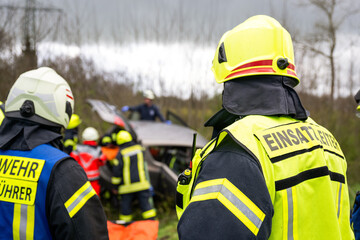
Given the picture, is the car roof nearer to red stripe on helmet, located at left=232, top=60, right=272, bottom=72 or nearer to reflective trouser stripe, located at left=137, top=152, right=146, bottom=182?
reflective trouser stripe, located at left=137, top=152, right=146, bottom=182

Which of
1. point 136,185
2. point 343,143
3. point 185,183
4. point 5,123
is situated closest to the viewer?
point 185,183

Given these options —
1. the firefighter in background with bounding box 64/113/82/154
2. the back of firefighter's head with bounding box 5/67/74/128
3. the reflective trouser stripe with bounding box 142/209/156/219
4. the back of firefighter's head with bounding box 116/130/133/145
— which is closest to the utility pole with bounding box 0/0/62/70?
the firefighter in background with bounding box 64/113/82/154

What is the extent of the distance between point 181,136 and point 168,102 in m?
5.35

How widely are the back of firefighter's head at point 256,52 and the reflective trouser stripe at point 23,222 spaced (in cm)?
130

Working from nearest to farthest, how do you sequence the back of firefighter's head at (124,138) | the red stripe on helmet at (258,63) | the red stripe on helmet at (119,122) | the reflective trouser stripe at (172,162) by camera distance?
the red stripe on helmet at (258,63) → the back of firefighter's head at (124,138) → the red stripe on helmet at (119,122) → the reflective trouser stripe at (172,162)

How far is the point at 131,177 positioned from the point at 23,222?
4.02 m

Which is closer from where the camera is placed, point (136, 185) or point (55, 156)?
point (55, 156)

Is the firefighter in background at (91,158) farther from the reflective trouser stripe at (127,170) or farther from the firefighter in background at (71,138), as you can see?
the reflective trouser stripe at (127,170)

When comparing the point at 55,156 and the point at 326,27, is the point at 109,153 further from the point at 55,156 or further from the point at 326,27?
the point at 326,27

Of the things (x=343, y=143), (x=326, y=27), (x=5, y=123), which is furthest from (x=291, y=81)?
(x=326, y=27)

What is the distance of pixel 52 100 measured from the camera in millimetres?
2230

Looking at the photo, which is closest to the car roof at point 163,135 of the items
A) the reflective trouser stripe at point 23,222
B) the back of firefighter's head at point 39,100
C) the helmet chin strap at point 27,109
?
the back of firefighter's head at point 39,100

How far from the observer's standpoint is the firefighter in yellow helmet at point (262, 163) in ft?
3.88

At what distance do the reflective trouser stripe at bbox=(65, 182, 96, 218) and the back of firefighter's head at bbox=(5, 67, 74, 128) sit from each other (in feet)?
1.75
